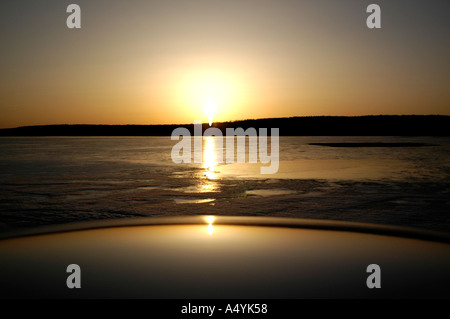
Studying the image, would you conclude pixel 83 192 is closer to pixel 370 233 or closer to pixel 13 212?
pixel 13 212

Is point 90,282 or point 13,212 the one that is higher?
point 13,212

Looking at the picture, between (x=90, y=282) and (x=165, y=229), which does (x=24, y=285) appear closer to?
(x=90, y=282)

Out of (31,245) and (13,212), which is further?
(13,212)

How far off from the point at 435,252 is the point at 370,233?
43.1 inches

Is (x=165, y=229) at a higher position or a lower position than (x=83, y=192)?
lower

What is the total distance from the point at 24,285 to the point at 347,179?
1115 cm

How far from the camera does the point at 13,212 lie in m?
8.13
